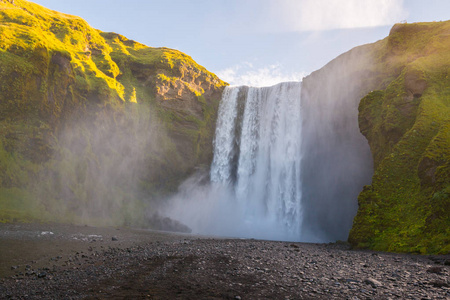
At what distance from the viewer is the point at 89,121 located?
4319 centimetres

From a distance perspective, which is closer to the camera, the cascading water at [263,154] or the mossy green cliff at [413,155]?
the mossy green cliff at [413,155]

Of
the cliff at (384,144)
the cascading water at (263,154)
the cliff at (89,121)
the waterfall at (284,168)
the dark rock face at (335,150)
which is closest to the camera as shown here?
the cliff at (384,144)

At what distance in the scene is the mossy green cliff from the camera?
15453 mm

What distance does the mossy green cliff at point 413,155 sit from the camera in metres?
15.5

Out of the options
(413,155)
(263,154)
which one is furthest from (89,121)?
(413,155)

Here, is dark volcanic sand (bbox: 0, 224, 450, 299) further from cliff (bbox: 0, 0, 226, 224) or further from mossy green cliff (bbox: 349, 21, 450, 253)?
cliff (bbox: 0, 0, 226, 224)

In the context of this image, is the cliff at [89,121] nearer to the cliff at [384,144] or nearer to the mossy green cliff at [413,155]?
the cliff at [384,144]

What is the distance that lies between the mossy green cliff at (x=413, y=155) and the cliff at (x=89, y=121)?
110 feet

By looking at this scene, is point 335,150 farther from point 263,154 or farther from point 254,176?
point 254,176

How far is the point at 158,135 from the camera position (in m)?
52.2

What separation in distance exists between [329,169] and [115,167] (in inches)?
1399

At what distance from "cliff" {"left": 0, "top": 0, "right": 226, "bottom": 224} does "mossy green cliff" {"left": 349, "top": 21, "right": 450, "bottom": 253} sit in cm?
3368

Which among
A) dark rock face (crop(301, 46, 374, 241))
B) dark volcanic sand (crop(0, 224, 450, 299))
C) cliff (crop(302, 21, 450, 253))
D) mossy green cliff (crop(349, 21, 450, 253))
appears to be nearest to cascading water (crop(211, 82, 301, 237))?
dark rock face (crop(301, 46, 374, 241))

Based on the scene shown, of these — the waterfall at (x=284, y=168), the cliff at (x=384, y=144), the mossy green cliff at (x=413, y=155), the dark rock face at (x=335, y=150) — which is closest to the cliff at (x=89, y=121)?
the waterfall at (x=284, y=168)
